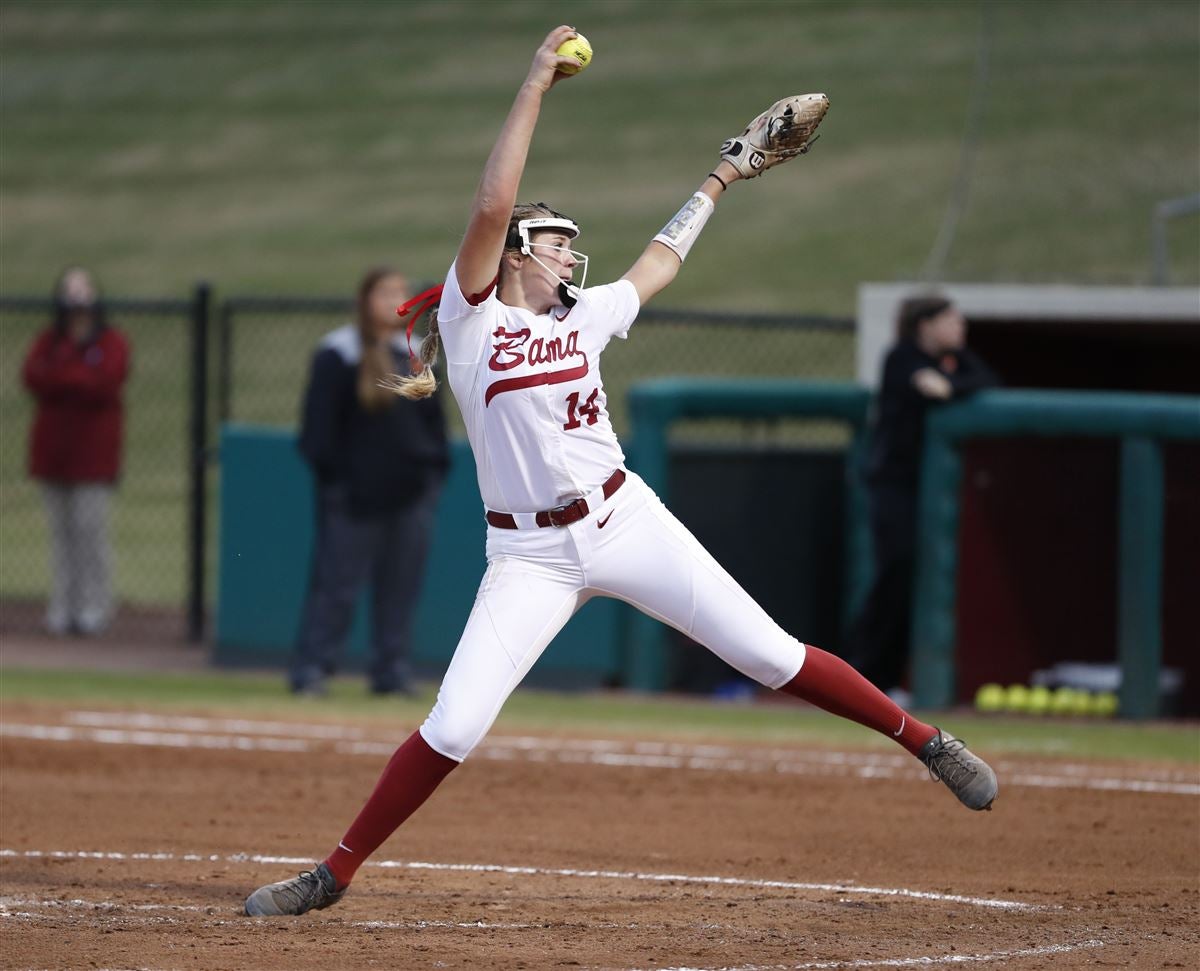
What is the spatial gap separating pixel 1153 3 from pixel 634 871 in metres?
9.57

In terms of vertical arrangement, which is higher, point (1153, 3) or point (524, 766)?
point (1153, 3)

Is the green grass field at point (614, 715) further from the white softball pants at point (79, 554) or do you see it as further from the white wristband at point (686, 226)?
the white wristband at point (686, 226)

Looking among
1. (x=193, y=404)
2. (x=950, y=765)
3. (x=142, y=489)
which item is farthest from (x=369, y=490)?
(x=142, y=489)

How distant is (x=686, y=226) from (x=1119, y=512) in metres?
5.33

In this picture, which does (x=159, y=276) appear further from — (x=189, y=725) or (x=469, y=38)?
(x=189, y=725)

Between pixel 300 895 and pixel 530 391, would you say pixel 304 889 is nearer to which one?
pixel 300 895

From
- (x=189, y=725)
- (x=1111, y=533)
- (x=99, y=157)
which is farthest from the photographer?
(x=99, y=157)

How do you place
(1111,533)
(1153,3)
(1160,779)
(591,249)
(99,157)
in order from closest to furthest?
(1160,779), (1111,533), (1153,3), (591,249), (99,157)

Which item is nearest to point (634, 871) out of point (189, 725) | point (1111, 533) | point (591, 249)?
point (189, 725)

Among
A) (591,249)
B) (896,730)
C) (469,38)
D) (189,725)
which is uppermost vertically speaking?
(469,38)

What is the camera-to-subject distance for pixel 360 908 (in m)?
5.81

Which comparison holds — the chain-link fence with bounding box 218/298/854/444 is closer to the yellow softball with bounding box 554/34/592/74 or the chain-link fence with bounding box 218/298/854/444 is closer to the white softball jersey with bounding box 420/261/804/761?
the white softball jersey with bounding box 420/261/804/761

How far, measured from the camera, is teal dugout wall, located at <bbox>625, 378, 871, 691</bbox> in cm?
1091

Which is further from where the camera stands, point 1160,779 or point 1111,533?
point 1111,533
